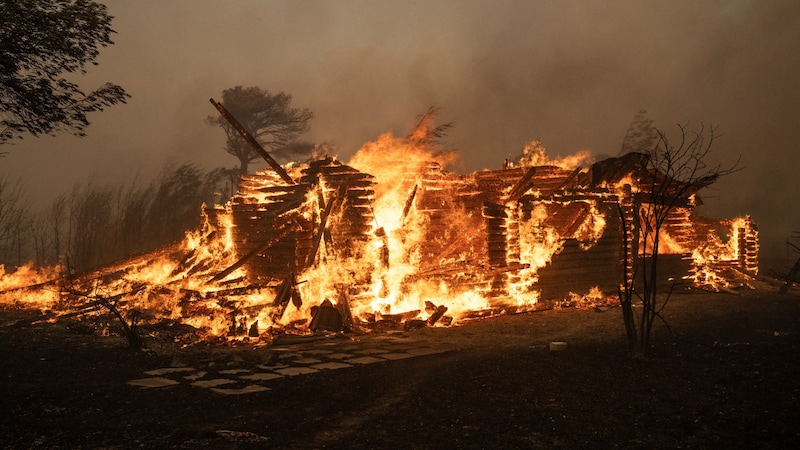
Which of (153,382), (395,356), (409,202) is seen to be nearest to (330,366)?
(395,356)

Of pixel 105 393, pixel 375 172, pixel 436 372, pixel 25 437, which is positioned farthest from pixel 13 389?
pixel 375 172

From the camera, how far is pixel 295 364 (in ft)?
28.1

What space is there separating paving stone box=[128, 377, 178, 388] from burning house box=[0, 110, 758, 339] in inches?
138

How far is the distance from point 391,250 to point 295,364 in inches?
276

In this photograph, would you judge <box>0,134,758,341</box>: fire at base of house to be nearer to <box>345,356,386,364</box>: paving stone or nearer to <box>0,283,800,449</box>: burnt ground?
<box>0,283,800,449</box>: burnt ground

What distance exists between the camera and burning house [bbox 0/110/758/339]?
41.2 feet

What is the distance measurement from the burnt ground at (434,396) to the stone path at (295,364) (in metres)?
0.10

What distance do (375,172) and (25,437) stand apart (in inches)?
488

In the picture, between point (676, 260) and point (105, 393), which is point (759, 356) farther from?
point (676, 260)

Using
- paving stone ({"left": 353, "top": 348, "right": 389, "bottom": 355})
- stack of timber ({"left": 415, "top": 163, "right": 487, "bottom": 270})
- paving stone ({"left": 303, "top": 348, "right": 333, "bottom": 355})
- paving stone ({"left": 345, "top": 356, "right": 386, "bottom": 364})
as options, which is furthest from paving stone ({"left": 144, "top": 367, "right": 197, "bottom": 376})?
stack of timber ({"left": 415, "top": 163, "right": 487, "bottom": 270})

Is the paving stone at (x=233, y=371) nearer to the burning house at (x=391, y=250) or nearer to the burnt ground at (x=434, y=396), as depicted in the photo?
the burnt ground at (x=434, y=396)

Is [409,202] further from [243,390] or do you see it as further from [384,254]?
[243,390]

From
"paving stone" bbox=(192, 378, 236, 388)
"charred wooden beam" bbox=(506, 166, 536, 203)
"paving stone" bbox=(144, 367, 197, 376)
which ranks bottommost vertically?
"paving stone" bbox=(192, 378, 236, 388)

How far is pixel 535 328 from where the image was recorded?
39.2 feet
